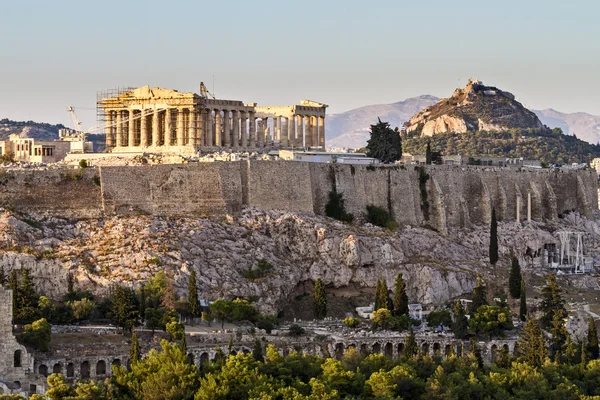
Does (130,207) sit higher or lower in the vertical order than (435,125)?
lower

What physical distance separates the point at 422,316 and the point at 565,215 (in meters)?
28.9

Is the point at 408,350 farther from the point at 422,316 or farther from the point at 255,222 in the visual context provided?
the point at 255,222

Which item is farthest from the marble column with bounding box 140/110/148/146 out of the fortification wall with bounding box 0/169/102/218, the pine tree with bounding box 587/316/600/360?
the pine tree with bounding box 587/316/600/360

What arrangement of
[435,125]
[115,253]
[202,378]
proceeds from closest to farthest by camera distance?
[202,378] → [115,253] → [435,125]

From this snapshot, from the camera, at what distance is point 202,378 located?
58438mm

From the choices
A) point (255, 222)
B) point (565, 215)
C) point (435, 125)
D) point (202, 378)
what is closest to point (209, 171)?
point (255, 222)

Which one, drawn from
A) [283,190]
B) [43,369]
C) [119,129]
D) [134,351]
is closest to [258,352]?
[134,351]

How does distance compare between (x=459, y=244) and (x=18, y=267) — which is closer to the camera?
(x=18, y=267)

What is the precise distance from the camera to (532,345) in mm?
67750

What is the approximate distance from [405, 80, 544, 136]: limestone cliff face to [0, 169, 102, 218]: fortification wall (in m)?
85.2

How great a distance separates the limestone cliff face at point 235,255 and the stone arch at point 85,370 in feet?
27.2

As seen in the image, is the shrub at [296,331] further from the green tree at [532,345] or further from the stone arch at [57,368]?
the stone arch at [57,368]

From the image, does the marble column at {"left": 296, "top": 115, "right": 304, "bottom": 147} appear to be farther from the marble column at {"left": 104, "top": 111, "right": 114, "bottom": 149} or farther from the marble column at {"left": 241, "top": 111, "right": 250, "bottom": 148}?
the marble column at {"left": 104, "top": 111, "right": 114, "bottom": 149}

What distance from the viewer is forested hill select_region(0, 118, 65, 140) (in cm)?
13300
